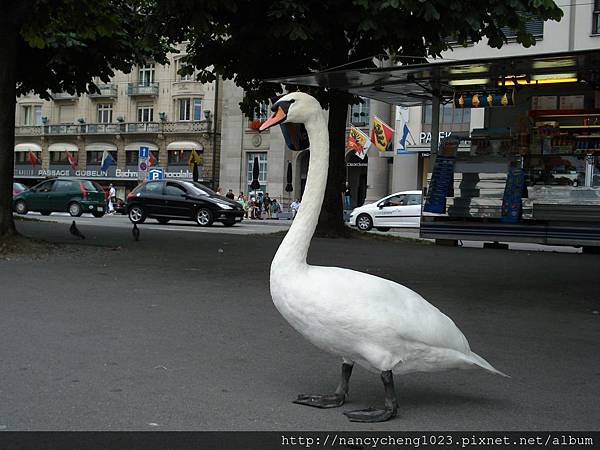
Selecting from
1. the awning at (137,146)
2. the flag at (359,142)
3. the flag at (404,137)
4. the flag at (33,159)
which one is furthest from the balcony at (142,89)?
the flag at (404,137)

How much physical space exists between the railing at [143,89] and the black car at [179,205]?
1380 inches

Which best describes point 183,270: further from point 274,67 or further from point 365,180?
point 365,180

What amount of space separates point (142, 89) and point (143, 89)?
10 cm

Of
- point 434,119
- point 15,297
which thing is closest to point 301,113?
point 15,297

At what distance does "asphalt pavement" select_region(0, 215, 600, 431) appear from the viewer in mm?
4164

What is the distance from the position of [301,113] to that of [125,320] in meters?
3.37

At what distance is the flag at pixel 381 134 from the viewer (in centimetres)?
4069

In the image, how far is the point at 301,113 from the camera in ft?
14.4

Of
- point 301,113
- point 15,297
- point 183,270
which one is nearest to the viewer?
point 301,113

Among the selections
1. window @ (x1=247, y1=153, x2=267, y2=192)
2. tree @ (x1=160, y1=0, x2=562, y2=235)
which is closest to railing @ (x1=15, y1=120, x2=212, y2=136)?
window @ (x1=247, y1=153, x2=267, y2=192)

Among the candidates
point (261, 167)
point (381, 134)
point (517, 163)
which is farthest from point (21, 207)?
point (517, 163)

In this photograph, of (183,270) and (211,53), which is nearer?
(183,270)

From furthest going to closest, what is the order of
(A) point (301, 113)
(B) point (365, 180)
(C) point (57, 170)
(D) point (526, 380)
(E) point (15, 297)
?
(C) point (57, 170), (B) point (365, 180), (E) point (15, 297), (D) point (526, 380), (A) point (301, 113)

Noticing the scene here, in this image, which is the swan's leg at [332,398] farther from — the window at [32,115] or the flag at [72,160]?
the window at [32,115]
